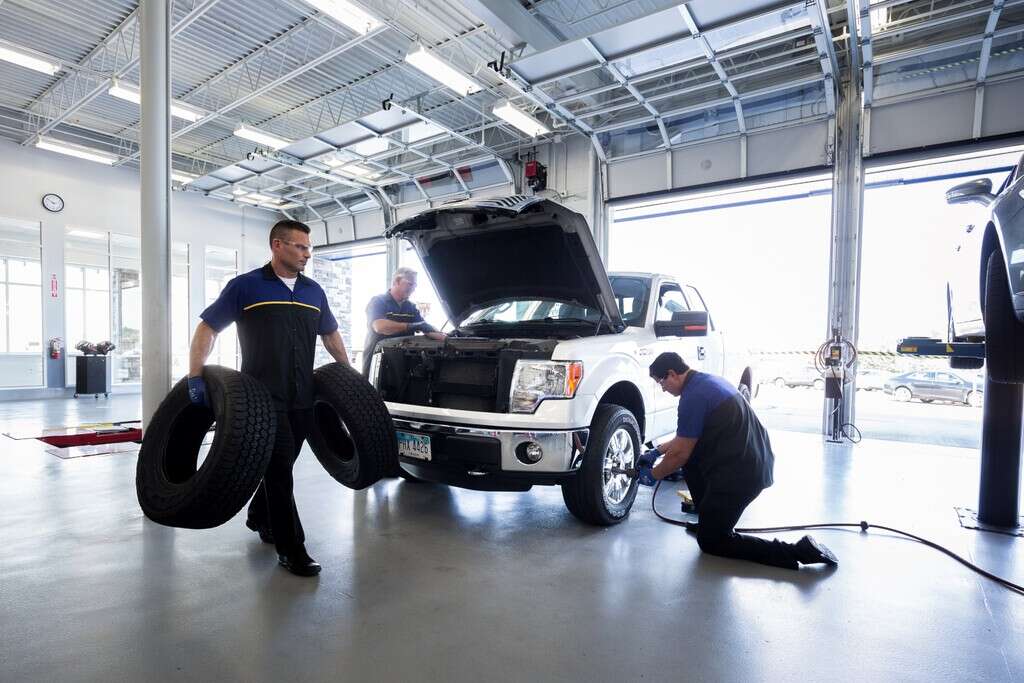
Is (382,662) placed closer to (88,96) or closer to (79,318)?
(88,96)

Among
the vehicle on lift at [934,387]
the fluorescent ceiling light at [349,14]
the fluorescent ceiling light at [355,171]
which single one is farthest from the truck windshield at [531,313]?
the vehicle on lift at [934,387]

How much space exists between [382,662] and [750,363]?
5.21 metres

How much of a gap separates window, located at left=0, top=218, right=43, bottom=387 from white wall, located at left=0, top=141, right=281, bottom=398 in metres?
0.20

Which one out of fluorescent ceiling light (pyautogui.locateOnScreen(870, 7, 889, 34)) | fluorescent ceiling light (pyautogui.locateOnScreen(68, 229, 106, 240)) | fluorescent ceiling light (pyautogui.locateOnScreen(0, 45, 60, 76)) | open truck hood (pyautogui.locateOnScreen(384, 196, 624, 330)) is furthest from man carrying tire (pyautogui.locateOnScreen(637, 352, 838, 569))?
fluorescent ceiling light (pyautogui.locateOnScreen(68, 229, 106, 240))

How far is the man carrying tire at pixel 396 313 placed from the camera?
4.48 meters

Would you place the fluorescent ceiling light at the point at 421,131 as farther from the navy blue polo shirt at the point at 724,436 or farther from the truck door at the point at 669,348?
the navy blue polo shirt at the point at 724,436

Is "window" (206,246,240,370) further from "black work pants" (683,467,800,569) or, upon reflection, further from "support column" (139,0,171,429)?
"black work pants" (683,467,800,569)

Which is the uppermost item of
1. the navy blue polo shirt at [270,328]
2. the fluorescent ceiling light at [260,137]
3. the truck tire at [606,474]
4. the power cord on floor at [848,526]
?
the fluorescent ceiling light at [260,137]

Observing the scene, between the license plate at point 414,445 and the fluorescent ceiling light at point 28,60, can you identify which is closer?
the license plate at point 414,445

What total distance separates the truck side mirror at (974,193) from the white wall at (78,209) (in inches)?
587

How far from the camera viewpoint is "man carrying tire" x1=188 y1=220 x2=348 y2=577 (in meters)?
2.68

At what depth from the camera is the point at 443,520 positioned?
357cm

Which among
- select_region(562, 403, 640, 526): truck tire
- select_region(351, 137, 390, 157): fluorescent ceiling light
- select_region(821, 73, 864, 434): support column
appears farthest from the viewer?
select_region(351, 137, 390, 157): fluorescent ceiling light

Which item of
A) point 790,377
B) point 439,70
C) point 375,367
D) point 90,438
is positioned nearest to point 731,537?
point 375,367
